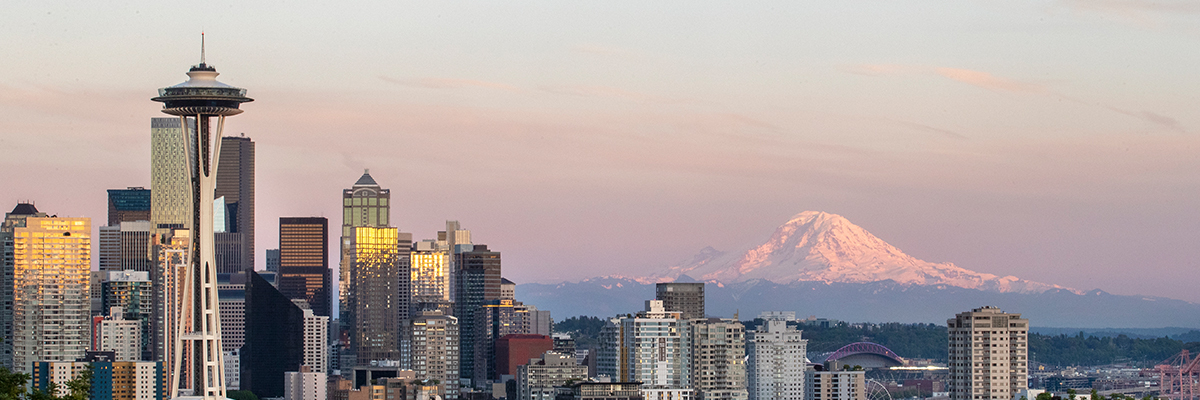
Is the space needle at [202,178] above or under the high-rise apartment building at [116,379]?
above

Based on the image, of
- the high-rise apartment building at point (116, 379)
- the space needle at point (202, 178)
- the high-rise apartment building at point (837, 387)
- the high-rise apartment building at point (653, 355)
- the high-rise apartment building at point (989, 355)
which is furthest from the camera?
the high-rise apartment building at point (837, 387)

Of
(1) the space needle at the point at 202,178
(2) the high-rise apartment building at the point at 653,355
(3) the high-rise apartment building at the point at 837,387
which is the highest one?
(1) the space needle at the point at 202,178

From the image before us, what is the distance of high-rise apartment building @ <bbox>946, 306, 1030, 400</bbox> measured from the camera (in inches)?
5856

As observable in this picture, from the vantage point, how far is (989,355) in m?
151

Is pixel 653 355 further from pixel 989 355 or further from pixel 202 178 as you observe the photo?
pixel 202 178

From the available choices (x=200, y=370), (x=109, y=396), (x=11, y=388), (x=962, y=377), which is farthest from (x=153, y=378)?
(x=11, y=388)

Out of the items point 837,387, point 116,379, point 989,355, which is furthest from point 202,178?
point 837,387

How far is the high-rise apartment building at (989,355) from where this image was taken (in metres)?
149

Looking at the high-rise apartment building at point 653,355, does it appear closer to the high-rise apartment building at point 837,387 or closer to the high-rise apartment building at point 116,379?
the high-rise apartment building at point 837,387

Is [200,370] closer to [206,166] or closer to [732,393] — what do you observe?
[206,166]

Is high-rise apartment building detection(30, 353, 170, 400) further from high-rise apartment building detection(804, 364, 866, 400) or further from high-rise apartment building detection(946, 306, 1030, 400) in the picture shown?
high-rise apartment building detection(946, 306, 1030, 400)

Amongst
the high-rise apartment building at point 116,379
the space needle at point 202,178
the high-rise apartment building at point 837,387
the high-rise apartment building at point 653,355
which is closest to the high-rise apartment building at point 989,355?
the high-rise apartment building at point 837,387

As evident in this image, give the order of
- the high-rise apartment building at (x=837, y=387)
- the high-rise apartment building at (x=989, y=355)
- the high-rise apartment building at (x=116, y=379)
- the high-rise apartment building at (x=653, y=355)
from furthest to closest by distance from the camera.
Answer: the high-rise apartment building at (x=837, y=387) < the high-rise apartment building at (x=653, y=355) < the high-rise apartment building at (x=116, y=379) < the high-rise apartment building at (x=989, y=355)

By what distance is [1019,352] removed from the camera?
151 metres
